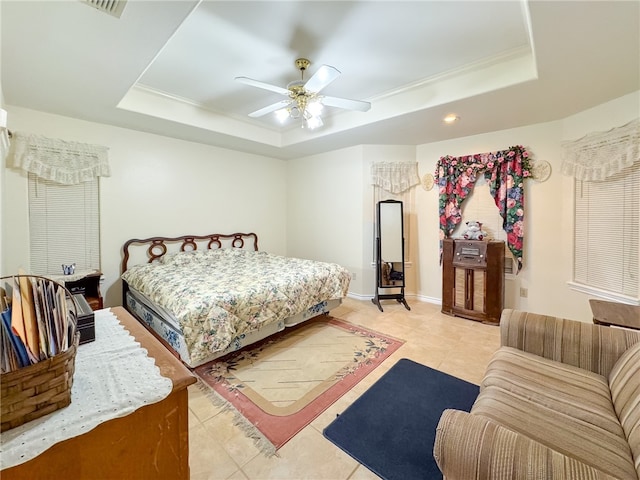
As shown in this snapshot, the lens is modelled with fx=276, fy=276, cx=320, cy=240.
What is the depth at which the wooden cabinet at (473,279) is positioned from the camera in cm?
333

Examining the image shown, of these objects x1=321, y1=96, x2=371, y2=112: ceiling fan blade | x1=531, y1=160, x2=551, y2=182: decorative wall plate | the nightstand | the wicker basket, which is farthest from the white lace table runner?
x1=531, y1=160, x2=551, y2=182: decorative wall plate

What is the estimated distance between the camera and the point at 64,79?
228 centimetres

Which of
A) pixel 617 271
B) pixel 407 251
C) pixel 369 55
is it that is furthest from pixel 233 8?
pixel 617 271

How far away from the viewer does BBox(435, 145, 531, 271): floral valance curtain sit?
334cm

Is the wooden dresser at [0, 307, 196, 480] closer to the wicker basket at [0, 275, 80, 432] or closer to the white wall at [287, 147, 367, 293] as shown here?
the wicker basket at [0, 275, 80, 432]

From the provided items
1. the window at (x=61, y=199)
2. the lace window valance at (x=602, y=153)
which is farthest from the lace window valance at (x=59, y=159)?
the lace window valance at (x=602, y=153)

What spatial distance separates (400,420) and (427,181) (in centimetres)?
329

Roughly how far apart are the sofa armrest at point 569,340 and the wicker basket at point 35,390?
7.27ft

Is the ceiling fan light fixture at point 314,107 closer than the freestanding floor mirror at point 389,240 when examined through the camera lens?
Yes

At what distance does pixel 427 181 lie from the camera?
4141 mm

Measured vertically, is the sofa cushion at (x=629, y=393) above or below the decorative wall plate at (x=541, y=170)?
below

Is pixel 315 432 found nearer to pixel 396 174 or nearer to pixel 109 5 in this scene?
pixel 109 5

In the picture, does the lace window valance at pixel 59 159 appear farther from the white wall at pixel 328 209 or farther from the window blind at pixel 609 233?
the window blind at pixel 609 233

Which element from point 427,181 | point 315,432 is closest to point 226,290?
point 315,432
